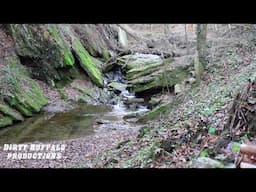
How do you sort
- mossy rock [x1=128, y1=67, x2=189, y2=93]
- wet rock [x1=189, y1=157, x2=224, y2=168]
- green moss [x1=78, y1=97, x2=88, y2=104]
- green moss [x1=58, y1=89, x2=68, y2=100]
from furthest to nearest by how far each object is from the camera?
1. green moss [x1=78, y1=97, x2=88, y2=104]
2. green moss [x1=58, y1=89, x2=68, y2=100]
3. mossy rock [x1=128, y1=67, x2=189, y2=93]
4. wet rock [x1=189, y1=157, x2=224, y2=168]

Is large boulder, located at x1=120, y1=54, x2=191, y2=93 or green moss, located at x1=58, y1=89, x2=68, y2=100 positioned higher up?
large boulder, located at x1=120, y1=54, x2=191, y2=93

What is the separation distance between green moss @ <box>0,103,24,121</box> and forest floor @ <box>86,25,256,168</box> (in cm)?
327

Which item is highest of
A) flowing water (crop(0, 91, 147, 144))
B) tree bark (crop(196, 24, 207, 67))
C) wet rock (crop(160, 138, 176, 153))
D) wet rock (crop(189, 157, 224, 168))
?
tree bark (crop(196, 24, 207, 67))

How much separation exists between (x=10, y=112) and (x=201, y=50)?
4.96m

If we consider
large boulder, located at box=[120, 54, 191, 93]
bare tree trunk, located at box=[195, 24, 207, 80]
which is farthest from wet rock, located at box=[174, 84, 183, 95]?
bare tree trunk, located at box=[195, 24, 207, 80]

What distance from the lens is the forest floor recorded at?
4246 millimetres

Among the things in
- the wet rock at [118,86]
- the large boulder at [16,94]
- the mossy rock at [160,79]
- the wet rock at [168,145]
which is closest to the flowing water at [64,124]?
the large boulder at [16,94]

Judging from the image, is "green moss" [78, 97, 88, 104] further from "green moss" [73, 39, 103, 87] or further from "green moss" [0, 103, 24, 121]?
"green moss" [0, 103, 24, 121]

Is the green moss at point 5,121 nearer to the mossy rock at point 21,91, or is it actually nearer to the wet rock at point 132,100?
the mossy rock at point 21,91

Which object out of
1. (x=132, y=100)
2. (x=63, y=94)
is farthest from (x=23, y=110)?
(x=132, y=100)

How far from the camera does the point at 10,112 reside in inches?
331
